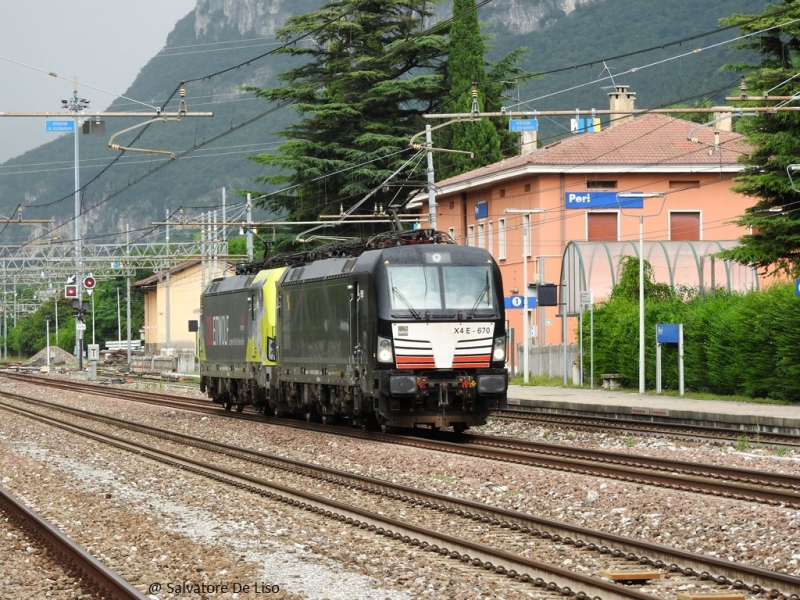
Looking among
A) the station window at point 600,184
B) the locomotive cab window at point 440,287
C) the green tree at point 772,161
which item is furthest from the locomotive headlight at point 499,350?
the station window at point 600,184

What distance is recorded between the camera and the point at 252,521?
1355 cm

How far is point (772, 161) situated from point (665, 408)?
1010 centimetres

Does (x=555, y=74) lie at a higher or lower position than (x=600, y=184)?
higher

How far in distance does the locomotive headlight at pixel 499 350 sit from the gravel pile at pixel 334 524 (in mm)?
1959

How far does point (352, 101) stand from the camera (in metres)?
56.7

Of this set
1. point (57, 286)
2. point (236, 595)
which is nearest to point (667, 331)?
point (236, 595)

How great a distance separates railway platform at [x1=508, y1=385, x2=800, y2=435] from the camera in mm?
23453

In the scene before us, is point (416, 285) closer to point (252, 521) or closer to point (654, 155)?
point (252, 521)

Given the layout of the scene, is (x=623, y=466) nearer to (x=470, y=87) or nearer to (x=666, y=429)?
(x=666, y=429)

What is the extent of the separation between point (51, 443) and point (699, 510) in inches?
600

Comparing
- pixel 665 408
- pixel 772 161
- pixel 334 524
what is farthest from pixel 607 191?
pixel 334 524

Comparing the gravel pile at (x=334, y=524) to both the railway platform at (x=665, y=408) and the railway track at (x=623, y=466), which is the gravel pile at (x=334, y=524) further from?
the railway platform at (x=665, y=408)

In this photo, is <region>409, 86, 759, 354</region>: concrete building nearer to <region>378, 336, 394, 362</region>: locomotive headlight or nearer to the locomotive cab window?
the locomotive cab window

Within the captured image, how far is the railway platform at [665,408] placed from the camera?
23.5 m
